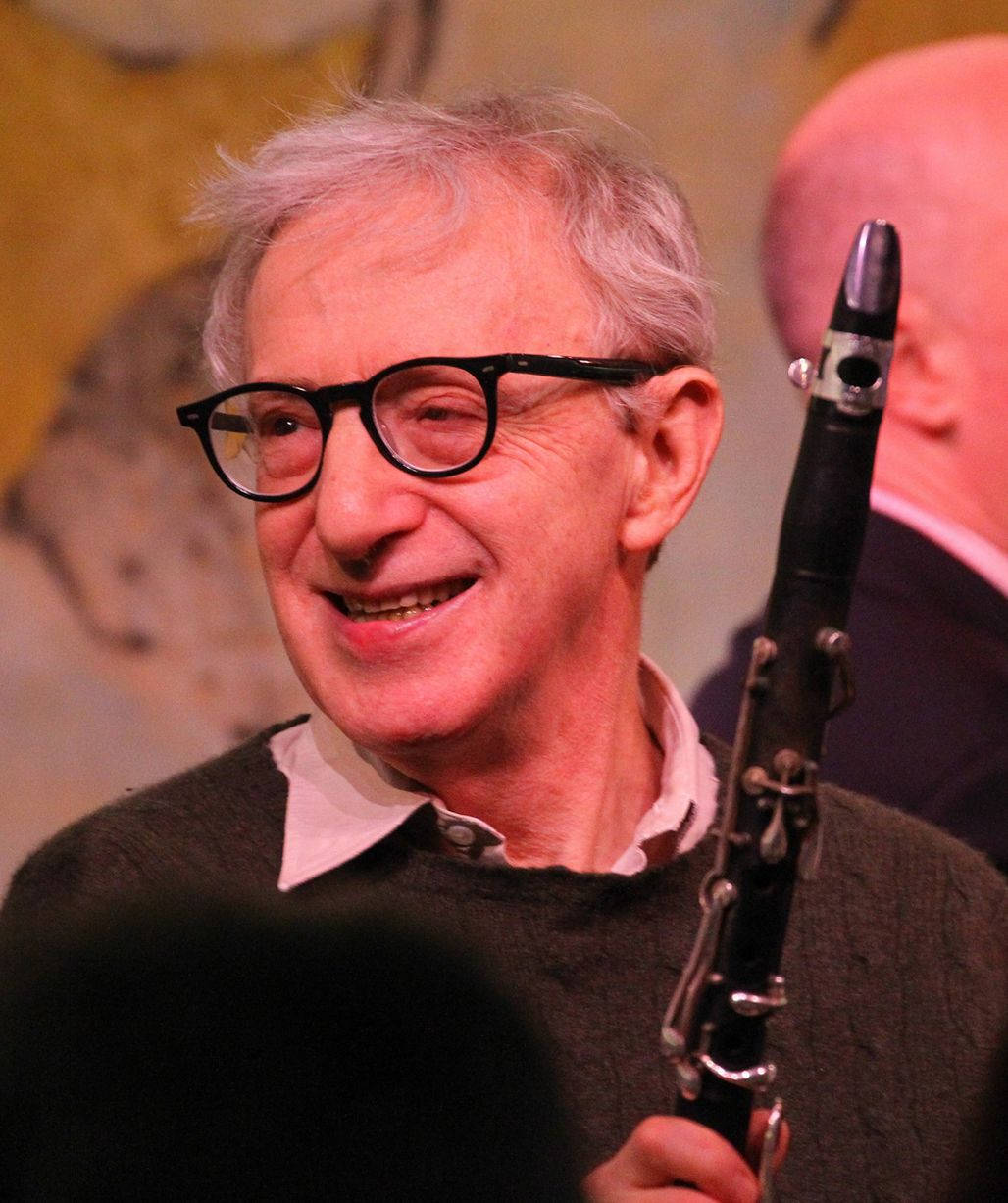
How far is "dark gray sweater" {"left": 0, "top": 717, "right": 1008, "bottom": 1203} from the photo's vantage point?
45.9 inches

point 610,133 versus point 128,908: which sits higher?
point 610,133

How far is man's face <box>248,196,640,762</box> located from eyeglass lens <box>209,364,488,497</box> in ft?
0.05

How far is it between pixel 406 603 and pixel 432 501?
3.1 inches

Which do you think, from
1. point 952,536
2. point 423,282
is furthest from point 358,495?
point 952,536

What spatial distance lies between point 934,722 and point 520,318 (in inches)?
32.2

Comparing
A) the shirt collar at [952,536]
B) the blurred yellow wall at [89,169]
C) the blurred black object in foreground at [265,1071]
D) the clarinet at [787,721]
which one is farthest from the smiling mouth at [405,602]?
the blurred yellow wall at [89,169]

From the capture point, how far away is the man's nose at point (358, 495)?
3.65 ft

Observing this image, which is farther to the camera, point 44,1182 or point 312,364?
point 312,364

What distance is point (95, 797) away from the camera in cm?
233

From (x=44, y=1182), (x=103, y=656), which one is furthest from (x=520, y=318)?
(x=103, y=656)

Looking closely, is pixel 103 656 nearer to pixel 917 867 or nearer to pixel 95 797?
pixel 95 797

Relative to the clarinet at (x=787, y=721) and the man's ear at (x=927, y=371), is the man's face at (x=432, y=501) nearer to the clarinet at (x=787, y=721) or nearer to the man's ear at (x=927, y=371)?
the clarinet at (x=787, y=721)

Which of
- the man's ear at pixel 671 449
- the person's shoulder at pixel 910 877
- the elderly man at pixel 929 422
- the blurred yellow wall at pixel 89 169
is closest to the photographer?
the man's ear at pixel 671 449

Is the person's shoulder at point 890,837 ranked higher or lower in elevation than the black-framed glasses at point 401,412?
lower
